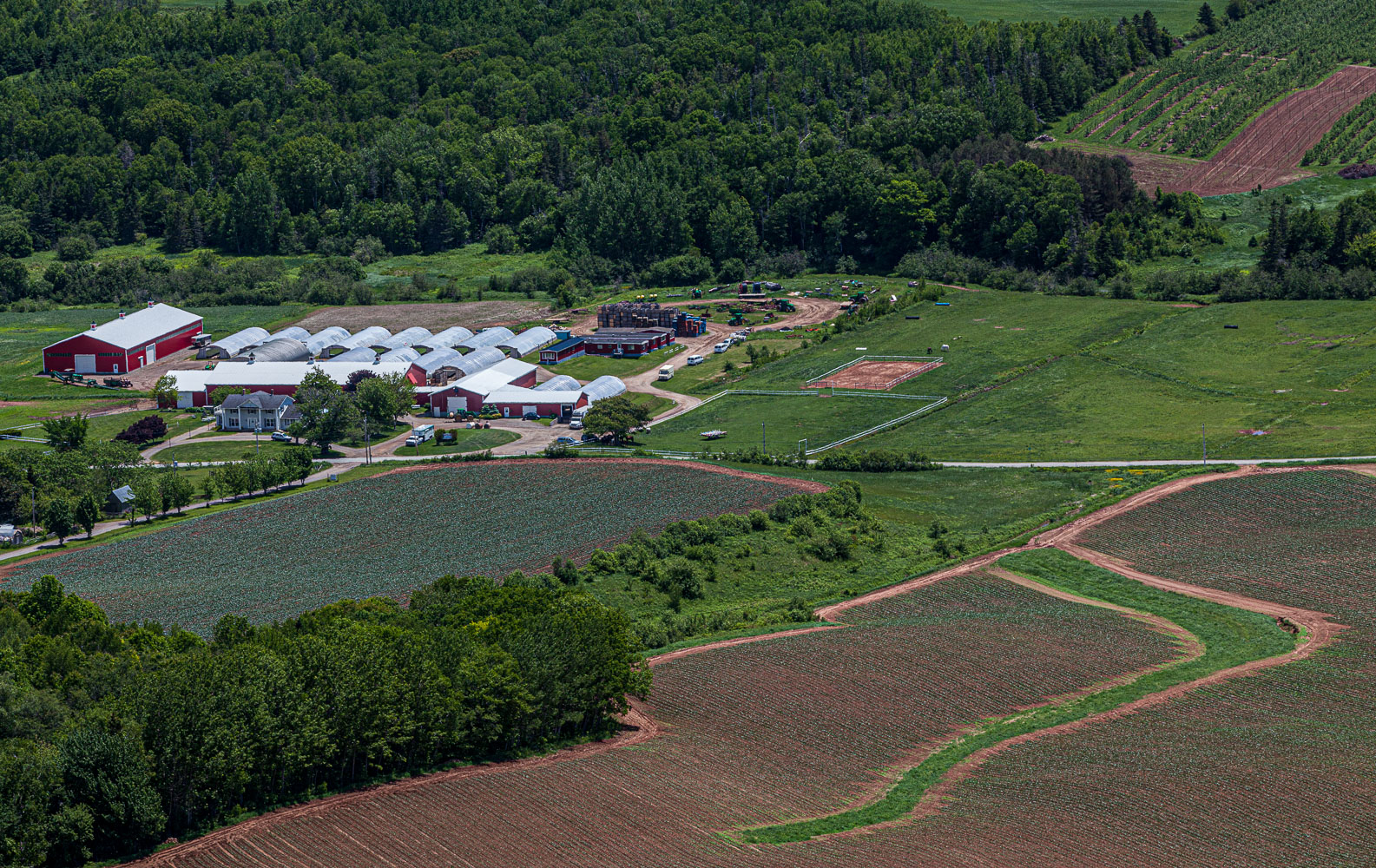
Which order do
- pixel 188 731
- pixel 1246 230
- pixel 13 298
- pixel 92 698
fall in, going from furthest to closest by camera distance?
pixel 13 298
pixel 1246 230
pixel 92 698
pixel 188 731

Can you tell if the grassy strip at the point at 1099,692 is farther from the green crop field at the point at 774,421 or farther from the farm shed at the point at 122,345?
the farm shed at the point at 122,345

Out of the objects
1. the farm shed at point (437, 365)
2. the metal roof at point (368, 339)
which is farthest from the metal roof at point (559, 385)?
the metal roof at point (368, 339)

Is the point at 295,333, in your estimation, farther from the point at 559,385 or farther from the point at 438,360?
the point at 559,385

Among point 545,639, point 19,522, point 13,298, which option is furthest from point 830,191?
point 545,639

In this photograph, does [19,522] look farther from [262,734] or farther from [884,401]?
A: [884,401]

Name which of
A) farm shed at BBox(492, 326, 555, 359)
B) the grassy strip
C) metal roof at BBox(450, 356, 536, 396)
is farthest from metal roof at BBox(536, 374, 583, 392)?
the grassy strip
